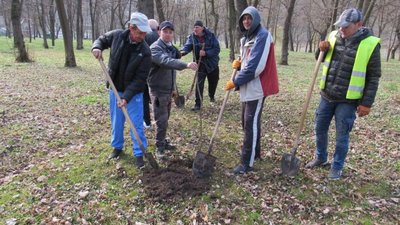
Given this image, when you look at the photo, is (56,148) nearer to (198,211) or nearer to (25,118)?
(25,118)

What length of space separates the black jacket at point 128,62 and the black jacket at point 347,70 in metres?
2.64

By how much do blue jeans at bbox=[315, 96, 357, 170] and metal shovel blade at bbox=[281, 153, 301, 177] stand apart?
55cm

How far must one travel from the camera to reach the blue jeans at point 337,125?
4719 mm

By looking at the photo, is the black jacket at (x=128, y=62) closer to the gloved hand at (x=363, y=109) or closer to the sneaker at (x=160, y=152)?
the sneaker at (x=160, y=152)

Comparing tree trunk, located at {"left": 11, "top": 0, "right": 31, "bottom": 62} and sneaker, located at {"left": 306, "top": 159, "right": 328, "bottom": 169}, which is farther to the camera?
tree trunk, located at {"left": 11, "top": 0, "right": 31, "bottom": 62}

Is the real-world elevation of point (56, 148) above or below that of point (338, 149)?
below

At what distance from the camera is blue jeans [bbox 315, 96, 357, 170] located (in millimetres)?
4719

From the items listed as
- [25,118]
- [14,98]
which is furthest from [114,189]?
[14,98]

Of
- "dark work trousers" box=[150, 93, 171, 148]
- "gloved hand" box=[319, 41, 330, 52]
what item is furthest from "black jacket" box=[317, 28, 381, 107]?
"dark work trousers" box=[150, 93, 171, 148]

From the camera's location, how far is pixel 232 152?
605 cm

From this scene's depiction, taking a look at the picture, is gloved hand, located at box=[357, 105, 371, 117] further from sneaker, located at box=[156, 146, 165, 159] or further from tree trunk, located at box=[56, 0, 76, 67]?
tree trunk, located at box=[56, 0, 76, 67]

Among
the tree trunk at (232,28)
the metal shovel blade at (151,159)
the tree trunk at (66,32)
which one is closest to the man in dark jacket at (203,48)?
the metal shovel blade at (151,159)

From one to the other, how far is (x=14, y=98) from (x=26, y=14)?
40951 millimetres

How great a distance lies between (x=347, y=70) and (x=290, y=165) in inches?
62.7
